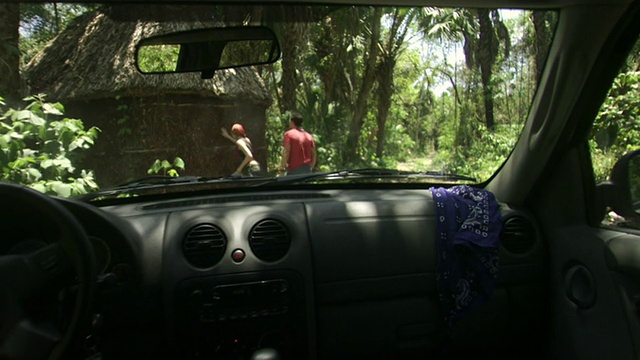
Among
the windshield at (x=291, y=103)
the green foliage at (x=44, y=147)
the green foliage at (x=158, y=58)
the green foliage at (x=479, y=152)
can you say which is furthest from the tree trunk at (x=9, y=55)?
the green foliage at (x=479, y=152)

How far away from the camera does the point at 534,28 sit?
2.99 metres

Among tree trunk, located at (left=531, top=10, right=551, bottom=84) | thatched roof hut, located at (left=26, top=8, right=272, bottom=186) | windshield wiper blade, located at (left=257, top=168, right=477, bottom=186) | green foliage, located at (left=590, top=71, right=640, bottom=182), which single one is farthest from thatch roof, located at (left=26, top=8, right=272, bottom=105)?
green foliage, located at (left=590, top=71, right=640, bottom=182)

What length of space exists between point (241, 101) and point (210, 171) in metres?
0.55

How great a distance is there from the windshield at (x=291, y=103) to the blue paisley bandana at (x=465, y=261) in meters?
0.43

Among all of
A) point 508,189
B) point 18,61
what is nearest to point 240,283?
point 508,189

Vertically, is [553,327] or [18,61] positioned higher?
[18,61]

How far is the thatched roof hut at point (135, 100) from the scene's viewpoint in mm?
3285

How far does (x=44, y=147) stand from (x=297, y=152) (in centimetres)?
193

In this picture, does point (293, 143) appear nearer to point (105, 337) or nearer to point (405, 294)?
point (405, 294)

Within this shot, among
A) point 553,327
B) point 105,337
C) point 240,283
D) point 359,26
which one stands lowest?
point 553,327

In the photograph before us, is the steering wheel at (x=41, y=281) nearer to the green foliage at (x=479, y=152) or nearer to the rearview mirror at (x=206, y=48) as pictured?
the rearview mirror at (x=206, y=48)

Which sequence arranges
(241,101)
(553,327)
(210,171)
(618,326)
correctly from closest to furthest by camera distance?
1. (618,326)
2. (553,327)
3. (210,171)
4. (241,101)

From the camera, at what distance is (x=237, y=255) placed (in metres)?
2.58

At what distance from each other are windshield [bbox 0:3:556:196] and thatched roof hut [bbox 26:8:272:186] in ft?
0.04
